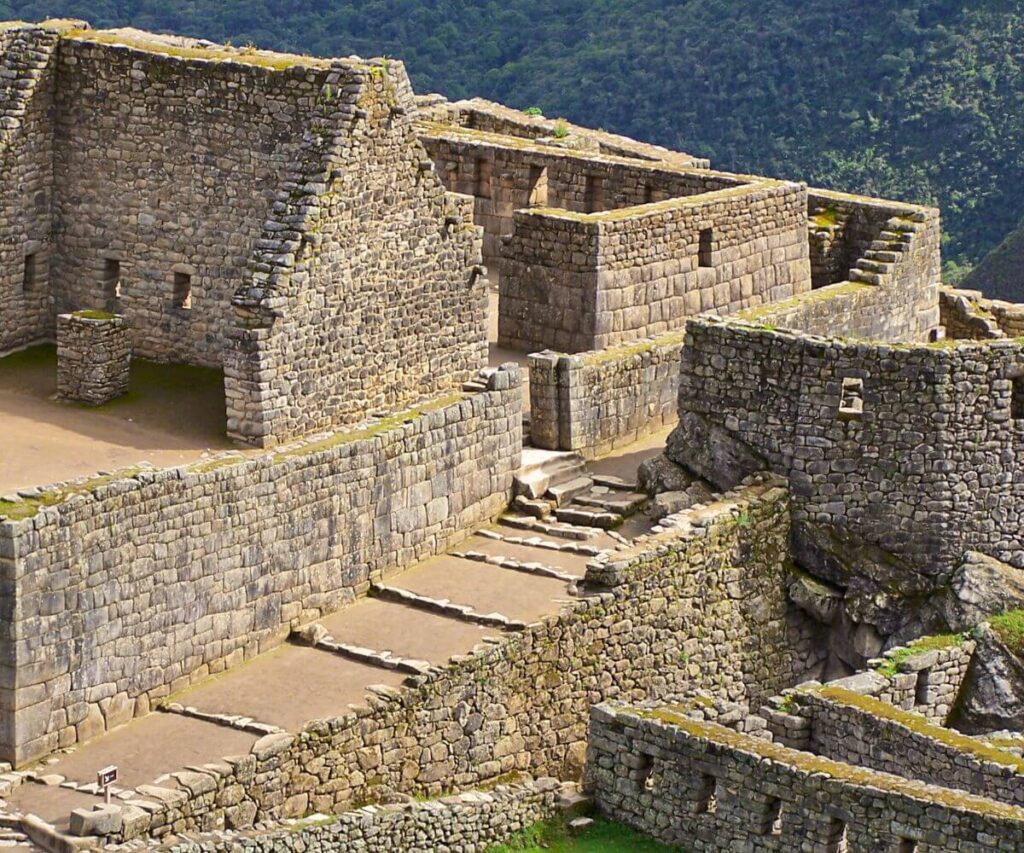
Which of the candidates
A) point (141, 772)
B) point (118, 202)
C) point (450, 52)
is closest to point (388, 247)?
point (118, 202)

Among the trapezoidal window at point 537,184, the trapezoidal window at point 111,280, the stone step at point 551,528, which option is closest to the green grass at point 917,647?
the stone step at point 551,528

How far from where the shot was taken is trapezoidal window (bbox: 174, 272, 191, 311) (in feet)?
115

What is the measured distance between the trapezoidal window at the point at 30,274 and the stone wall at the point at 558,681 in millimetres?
6472

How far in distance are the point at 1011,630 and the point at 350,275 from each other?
23.4 ft

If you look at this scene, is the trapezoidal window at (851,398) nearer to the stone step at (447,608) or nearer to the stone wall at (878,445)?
the stone wall at (878,445)

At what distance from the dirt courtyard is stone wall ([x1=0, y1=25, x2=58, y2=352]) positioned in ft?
1.82

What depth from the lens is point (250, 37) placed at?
70312 millimetres

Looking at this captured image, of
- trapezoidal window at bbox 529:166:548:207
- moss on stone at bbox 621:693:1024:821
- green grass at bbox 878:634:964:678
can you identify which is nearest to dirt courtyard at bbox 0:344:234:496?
moss on stone at bbox 621:693:1024:821

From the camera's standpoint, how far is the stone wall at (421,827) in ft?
94.5

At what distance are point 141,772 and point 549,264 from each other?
10.7m

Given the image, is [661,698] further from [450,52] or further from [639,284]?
[450,52]

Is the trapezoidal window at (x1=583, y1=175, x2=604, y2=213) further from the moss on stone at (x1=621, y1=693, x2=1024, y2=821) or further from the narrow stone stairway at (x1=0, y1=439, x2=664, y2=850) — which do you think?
the moss on stone at (x1=621, y1=693, x2=1024, y2=821)

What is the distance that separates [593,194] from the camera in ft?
134

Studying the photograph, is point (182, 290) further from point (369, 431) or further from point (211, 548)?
point (211, 548)
